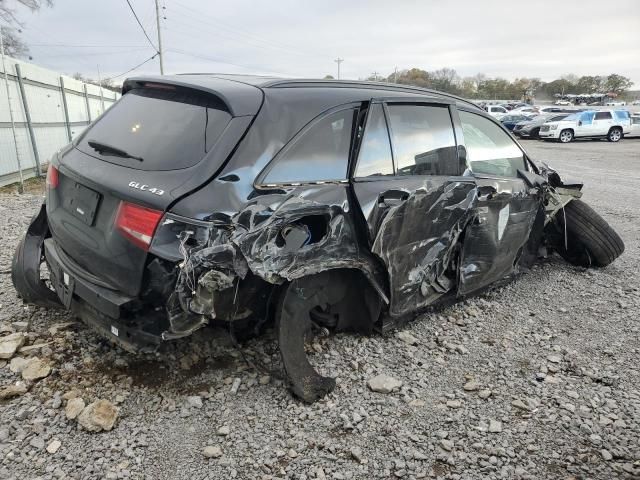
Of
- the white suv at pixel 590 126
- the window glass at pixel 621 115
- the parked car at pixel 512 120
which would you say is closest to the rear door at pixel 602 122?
the white suv at pixel 590 126

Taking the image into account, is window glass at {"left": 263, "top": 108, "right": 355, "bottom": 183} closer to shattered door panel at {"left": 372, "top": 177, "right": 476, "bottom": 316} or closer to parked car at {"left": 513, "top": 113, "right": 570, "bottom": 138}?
shattered door panel at {"left": 372, "top": 177, "right": 476, "bottom": 316}

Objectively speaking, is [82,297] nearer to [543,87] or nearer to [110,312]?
[110,312]

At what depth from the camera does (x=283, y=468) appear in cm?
220

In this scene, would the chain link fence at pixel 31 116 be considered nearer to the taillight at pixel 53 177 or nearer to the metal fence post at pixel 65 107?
the metal fence post at pixel 65 107

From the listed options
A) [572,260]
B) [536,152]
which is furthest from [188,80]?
[536,152]

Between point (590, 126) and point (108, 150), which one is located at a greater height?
point (108, 150)

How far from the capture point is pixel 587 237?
15.5 feet

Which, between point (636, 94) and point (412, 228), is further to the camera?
point (636, 94)

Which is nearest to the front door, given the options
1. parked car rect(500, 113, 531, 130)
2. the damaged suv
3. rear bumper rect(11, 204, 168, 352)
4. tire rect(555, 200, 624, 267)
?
parked car rect(500, 113, 531, 130)

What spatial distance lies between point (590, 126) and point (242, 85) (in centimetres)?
2587

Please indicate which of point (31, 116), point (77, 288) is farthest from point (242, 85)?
point (31, 116)

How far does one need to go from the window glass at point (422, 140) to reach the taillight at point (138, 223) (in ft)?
5.14

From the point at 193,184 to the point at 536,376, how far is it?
95.2 inches

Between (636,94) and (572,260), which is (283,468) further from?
(636,94)
